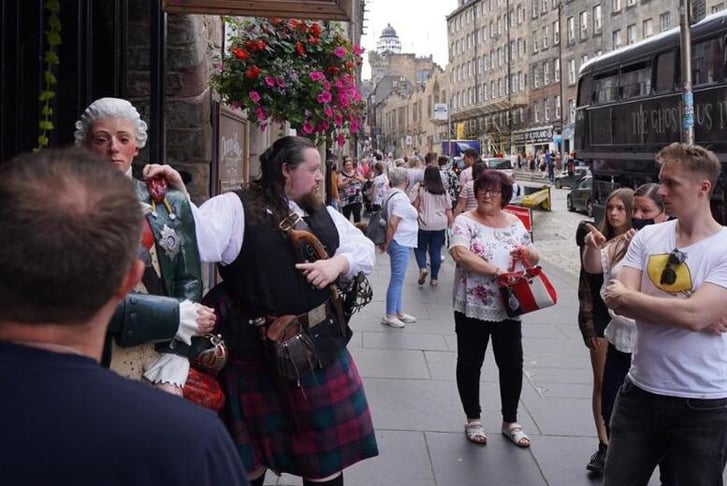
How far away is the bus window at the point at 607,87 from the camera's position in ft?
59.1

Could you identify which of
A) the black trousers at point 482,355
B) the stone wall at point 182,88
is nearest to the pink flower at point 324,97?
the stone wall at point 182,88

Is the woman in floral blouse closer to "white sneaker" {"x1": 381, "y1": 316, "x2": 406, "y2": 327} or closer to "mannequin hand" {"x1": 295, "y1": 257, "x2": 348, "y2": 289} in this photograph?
"mannequin hand" {"x1": 295, "y1": 257, "x2": 348, "y2": 289}

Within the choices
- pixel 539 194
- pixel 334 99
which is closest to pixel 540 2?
pixel 539 194

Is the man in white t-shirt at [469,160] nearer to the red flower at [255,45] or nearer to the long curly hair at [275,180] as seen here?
the red flower at [255,45]

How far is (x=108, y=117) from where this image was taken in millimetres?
2559

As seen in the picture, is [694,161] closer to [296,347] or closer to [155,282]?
[296,347]

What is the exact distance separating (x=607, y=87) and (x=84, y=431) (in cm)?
1895

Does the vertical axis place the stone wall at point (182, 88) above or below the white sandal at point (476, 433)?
above

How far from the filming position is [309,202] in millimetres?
3135

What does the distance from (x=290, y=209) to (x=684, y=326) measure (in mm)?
1548

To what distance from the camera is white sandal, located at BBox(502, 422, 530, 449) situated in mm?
4660

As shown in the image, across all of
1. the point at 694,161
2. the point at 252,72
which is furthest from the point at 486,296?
the point at 252,72

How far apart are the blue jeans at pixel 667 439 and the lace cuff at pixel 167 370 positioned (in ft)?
5.68

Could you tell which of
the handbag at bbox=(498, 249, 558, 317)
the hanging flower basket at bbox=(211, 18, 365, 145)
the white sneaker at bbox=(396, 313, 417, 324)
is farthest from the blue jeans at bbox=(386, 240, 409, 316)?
the handbag at bbox=(498, 249, 558, 317)
